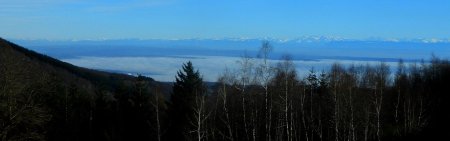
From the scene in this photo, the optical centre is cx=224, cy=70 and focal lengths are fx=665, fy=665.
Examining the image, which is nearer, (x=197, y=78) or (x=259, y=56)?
(x=259, y=56)

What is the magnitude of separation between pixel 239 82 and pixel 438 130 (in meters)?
13.9

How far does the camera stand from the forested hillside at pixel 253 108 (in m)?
45.6

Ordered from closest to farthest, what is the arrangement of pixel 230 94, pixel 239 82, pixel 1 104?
pixel 1 104, pixel 239 82, pixel 230 94

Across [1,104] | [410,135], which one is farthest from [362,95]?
[1,104]

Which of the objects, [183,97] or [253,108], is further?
[183,97]

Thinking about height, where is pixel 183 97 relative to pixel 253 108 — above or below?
above

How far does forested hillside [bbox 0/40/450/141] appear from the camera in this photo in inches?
1794

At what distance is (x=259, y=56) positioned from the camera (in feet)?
138

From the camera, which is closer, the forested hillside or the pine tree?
Answer: the forested hillside

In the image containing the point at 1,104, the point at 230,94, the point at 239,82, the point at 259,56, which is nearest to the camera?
the point at 1,104

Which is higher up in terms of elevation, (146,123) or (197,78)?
(197,78)

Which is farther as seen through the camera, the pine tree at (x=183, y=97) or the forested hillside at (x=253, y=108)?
the pine tree at (x=183, y=97)

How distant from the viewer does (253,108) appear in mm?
51344

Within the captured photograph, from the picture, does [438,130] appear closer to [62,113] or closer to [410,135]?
[410,135]
